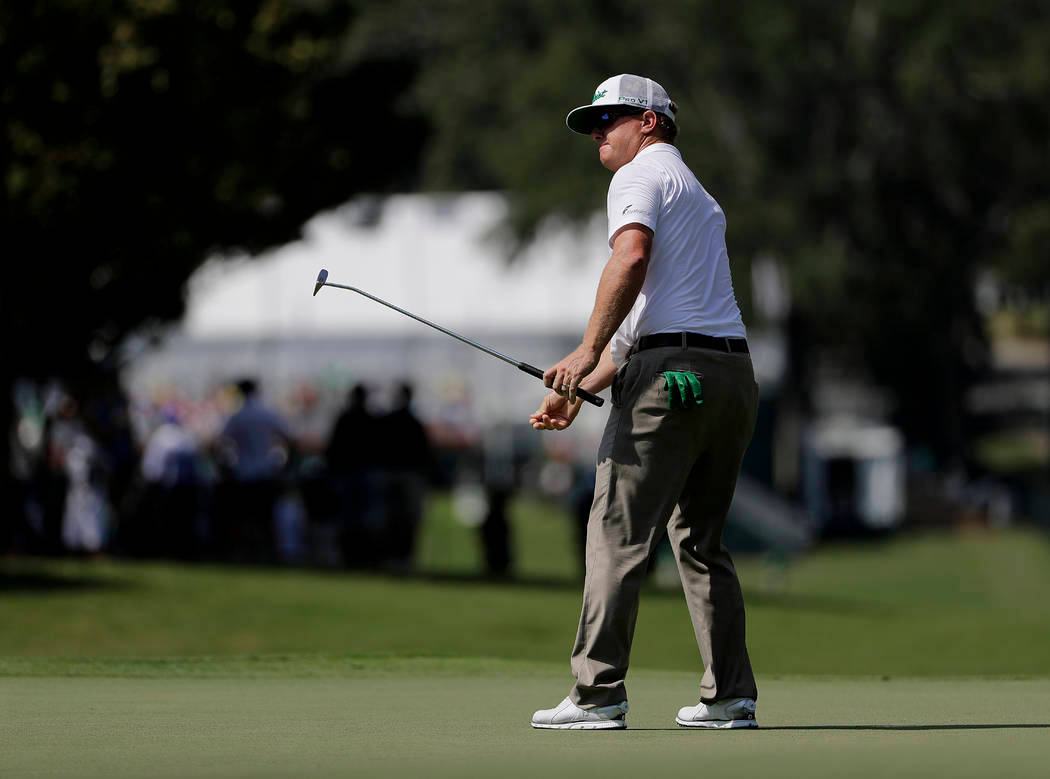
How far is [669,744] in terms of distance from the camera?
220 inches

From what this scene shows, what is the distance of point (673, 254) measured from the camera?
6.40m

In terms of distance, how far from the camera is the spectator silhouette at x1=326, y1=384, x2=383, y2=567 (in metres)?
19.4

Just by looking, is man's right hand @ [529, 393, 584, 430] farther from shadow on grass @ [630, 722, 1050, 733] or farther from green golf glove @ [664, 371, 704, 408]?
shadow on grass @ [630, 722, 1050, 733]

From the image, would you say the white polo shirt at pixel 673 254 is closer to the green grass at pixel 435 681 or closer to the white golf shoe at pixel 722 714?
the white golf shoe at pixel 722 714

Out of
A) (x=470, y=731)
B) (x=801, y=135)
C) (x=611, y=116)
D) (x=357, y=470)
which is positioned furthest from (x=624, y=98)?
(x=801, y=135)

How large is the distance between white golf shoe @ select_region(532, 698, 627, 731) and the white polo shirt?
3.77 feet

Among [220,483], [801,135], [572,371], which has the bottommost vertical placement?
[572,371]

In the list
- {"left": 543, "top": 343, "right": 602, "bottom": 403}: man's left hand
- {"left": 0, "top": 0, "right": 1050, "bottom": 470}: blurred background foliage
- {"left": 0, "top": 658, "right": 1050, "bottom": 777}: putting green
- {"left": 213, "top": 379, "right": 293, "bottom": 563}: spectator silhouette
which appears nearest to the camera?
{"left": 0, "top": 658, "right": 1050, "bottom": 777}: putting green

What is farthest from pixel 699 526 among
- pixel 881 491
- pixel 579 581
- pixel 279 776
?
pixel 881 491

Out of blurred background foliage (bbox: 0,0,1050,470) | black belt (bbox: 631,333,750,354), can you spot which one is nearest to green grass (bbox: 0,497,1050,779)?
black belt (bbox: 631,333,750,354)

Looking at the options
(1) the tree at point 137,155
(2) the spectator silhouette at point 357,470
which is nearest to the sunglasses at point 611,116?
(1) the tree at point 137,155

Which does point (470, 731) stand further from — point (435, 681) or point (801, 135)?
point (801, 135)

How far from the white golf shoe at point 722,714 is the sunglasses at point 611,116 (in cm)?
187

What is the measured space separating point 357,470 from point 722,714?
1340cm
